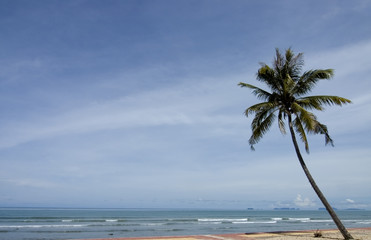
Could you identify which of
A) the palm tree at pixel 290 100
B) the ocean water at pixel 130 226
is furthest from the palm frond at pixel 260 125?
the ocean water at pixel 130 226

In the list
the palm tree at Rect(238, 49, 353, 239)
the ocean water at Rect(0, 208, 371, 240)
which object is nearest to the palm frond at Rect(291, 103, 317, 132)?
the palm tree at Rect(238, 49, 353, 239)

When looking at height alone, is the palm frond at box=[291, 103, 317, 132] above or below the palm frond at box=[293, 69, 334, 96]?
below

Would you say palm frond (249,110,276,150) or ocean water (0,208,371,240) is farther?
ocean water (0,208,371,240)

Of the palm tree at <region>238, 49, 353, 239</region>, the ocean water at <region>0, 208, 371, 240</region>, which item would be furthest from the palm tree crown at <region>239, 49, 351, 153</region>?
the ocean water at <region>0, 208, 371, 240</region>

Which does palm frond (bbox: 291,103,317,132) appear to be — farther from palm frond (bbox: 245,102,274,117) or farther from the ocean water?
the ocean water

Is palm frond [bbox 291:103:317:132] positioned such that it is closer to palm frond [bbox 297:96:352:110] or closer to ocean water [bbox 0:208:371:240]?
palm frond [bbox 297:96:352:110]

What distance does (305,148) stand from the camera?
1330 centimetres

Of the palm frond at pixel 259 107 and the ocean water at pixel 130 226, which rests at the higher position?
the palm frond at pixel 259 107

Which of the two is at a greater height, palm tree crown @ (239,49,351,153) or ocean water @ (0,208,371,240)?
palm tree crown @ (239,49,351,153)

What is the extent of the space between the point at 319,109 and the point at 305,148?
2075 millimetres

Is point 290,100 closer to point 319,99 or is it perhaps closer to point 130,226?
point 319,99

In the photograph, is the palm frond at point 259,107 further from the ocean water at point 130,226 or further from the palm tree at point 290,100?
the ocean water at point 130,226

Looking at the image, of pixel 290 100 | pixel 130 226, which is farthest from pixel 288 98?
pixel 130 226

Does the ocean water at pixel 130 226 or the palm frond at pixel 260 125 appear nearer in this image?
the palm frond at pixel 260 125
